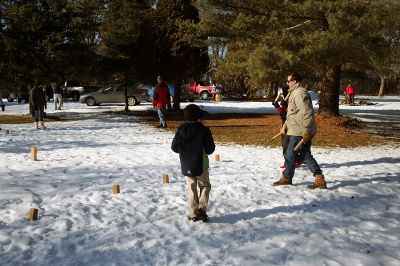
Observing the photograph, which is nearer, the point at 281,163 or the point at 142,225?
the point at 142,225

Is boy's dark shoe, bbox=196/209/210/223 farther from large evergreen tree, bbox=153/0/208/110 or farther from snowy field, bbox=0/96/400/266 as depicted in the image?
large evergreen tree, bbox=153/0/208/110

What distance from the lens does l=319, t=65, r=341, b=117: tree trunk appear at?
1558cm

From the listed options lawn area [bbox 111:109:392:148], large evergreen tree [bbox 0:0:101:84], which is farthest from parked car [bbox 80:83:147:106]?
lawn area [bbox 111:109:392:148]

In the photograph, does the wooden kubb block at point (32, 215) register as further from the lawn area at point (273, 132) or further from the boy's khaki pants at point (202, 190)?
the lawn area at point (273, 132)

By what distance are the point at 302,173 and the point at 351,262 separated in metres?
3.68

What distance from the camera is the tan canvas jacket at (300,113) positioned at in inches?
242

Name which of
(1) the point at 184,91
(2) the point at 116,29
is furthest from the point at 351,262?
(1) the point at 184,91

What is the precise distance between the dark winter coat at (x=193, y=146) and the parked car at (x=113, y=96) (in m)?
24.1

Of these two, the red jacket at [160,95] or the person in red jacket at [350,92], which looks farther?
the person in red jacket at [350,92]

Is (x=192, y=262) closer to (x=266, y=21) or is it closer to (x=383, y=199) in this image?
(x=383, y=199)

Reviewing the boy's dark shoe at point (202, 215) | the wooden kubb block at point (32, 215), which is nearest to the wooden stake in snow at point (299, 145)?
the boy's dark shoe at point (202, 215)

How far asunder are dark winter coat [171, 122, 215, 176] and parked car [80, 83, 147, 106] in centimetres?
2409

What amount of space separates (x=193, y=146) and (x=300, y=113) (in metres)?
2.22

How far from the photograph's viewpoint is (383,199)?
608cm
